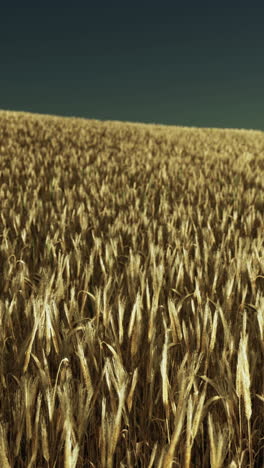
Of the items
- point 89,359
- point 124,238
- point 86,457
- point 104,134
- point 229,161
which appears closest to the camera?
point 86,457

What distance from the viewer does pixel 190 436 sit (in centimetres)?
73

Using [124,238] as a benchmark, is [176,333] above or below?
below

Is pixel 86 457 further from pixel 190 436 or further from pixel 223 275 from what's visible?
pixel 223 275

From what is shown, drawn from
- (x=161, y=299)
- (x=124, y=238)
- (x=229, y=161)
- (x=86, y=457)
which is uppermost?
(x=229, y=161)

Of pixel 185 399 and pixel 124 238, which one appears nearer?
pixel 185 399

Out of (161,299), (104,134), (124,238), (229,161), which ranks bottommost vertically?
(161,299)

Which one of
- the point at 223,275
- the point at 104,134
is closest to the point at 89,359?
the point at 223,275

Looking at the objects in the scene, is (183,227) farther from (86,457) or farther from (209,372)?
(86,457)

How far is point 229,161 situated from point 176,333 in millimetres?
6401

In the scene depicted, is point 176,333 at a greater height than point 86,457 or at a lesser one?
greater

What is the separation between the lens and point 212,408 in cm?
102

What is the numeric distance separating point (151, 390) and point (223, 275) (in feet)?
3.05

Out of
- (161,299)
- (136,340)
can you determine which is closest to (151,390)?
(136,340)

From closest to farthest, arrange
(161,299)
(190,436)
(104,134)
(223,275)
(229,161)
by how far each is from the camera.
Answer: (190,436) → (161,299) → (223,275) → (229,161) → (104,134)
